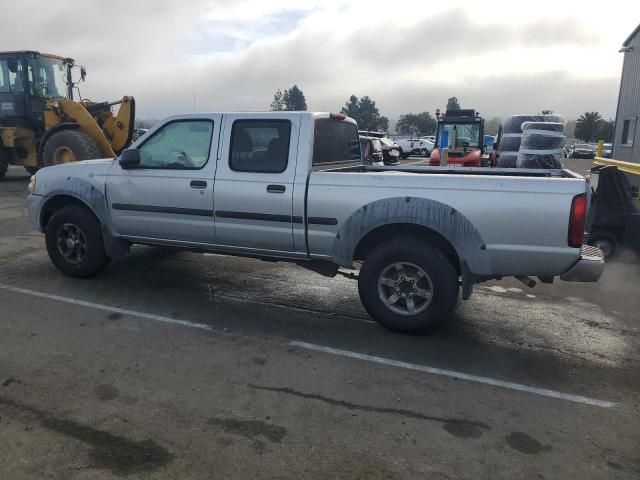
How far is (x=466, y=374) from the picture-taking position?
3.80 meters

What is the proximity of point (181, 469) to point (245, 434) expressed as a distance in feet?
1.43

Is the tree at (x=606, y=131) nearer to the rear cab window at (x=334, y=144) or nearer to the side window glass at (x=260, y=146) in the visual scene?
the rear cab window at (x=334, y=144)

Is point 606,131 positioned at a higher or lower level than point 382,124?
lower

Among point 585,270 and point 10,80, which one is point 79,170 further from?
point 10,80

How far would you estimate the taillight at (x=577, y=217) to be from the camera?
12.4ft

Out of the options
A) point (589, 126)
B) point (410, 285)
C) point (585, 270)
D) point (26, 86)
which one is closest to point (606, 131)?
point (589, 126)

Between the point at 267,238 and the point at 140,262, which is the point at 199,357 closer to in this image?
the point at 267,238

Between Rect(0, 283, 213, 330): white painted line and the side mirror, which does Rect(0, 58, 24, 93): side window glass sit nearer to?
Rect(0, 283, 213, 330): white painted line

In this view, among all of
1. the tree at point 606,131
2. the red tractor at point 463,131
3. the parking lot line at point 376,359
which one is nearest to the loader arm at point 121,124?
the red tractor at point 463,131

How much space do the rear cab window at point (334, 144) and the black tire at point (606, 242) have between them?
12.1 feet

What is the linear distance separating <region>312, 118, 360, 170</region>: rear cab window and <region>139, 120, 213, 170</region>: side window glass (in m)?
1.10

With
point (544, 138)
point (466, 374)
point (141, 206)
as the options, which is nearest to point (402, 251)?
point (466, 374)

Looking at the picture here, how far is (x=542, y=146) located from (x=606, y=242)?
3.82 meters

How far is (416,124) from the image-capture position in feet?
278
